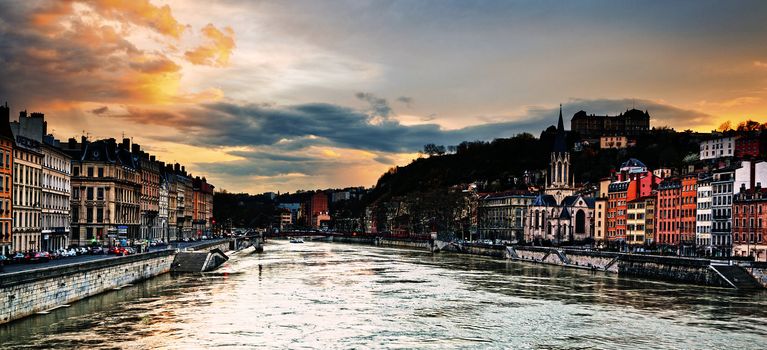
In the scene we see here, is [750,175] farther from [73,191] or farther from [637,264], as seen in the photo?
[73,191]

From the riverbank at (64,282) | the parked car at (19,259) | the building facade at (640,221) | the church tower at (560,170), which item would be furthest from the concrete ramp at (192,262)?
the church tower at (560,170)

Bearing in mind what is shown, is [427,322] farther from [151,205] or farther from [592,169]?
[592,169]

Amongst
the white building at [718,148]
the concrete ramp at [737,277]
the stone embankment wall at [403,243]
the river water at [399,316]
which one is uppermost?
the white building at [718,148]

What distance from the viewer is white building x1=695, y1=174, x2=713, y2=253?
3620 inches

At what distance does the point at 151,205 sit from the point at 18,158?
1840 inches

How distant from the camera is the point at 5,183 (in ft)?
193

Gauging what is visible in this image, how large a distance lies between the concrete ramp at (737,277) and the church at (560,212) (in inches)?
3127

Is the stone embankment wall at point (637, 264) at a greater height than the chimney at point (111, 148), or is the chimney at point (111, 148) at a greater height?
the chimney at point (111, 148)

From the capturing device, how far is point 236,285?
60.6 meters

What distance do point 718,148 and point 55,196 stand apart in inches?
4243

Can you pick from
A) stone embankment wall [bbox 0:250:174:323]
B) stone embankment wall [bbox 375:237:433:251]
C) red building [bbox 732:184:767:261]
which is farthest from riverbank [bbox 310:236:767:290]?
stone embankment wall [bbox 0:250:174:323]

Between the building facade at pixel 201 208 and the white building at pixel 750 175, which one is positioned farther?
the building facade at pixel 201 208

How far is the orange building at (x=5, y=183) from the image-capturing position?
5772cm

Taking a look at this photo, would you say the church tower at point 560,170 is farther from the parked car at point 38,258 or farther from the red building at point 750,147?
the parked car at point 38,258
